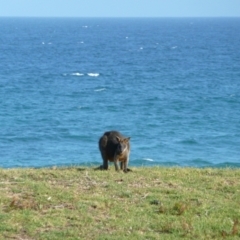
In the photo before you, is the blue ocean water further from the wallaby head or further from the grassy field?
the grassy field

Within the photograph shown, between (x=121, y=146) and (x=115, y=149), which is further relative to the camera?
(x=115, y=149)

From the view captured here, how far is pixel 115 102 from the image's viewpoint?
54750 millimetres

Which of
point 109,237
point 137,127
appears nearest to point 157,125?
point 137,127

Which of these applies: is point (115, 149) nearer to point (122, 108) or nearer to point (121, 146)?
point (121, 146)

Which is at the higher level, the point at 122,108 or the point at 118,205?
the point at 118,205

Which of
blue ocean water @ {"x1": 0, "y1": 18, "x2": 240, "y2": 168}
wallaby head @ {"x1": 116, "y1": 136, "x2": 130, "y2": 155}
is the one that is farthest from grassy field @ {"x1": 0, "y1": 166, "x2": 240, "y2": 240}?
blue ocean water @ {"x1": 0, "y1": 18, "x2": 240, "y2": 168}

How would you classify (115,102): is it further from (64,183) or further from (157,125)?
(64,183)

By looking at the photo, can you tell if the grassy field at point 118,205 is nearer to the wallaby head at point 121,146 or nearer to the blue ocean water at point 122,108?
the wallaby head at point 121,146

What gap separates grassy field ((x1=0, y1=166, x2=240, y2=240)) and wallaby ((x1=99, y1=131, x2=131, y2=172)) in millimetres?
794

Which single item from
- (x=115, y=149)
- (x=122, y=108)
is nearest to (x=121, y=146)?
(x=115, y=149)

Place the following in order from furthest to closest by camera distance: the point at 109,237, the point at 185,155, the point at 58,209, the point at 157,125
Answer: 1. the point at 157,125
2. the point at 185,155
3. the point at 58,209
4. the point at 109,237

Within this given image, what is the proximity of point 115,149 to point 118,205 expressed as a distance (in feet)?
11.8

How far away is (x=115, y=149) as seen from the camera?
15070 mm

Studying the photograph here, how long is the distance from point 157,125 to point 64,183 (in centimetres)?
3254
